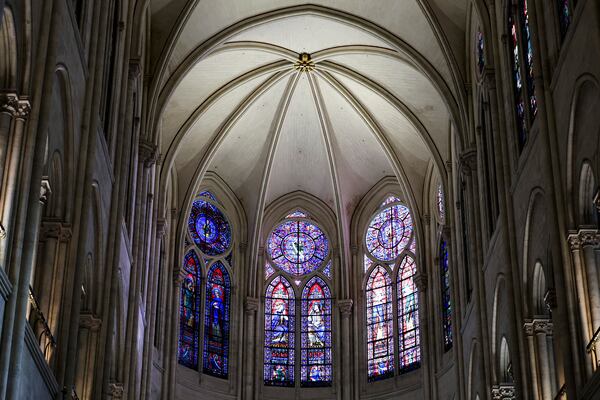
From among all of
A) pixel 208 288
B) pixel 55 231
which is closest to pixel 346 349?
pixel 208 288

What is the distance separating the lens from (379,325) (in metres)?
33.8

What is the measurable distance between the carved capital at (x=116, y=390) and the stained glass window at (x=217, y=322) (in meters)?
8.87

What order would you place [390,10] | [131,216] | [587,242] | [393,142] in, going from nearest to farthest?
1. [587,242]
2. [131,216]
3. [390,10]
4. [393,142]

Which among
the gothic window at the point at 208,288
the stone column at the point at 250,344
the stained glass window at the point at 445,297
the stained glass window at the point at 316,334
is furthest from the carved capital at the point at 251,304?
the stained glass window at the point at 445,297

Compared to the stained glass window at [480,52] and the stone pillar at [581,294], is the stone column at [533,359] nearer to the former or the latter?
the stone pillar at [581,294]

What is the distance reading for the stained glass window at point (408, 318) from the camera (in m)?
32.4

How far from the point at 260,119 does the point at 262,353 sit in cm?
702

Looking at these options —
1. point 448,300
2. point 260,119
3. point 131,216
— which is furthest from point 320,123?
point 131,216

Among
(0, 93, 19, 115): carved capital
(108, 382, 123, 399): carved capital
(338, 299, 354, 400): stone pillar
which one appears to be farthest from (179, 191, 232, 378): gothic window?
(0, 93, 19, 115): carved capital

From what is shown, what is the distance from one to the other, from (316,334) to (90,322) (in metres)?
14.9

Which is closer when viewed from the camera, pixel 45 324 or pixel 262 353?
pixel 45 324

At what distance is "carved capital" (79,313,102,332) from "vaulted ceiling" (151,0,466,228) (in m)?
8.02

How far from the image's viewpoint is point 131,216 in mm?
24875

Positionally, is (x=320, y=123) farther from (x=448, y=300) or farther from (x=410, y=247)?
(x=448, y=300)
